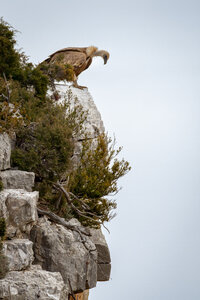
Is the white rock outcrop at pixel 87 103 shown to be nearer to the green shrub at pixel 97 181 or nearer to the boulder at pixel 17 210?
the green shrub at pixel 97 181

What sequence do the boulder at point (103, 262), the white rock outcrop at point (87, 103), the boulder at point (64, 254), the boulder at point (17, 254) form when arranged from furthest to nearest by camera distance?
the white rock outcrop at point (87, 103) → the boulder at point (103, 262) → the boulder at point (64, 254) → the boulder at point (17, 254)

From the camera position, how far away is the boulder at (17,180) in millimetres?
15586

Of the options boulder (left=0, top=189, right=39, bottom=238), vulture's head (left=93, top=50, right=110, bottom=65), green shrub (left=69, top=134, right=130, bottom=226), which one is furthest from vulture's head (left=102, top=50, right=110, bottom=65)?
boulder (left=0, top=189, right=39, bottom=238)

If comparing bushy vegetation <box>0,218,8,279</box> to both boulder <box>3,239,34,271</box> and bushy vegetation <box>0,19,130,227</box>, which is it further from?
bushy vegetation <box>0,19,130,227</box>

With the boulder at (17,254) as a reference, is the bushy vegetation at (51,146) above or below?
above

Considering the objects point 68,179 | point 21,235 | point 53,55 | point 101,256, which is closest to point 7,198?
point 21,235

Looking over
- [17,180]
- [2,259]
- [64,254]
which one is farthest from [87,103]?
[2,259]

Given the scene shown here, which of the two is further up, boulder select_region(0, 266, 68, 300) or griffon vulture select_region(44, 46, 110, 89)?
griffon vulture select_region(44, 46, 110, 89)

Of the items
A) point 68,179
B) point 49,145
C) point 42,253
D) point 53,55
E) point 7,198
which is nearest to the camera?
point 7,198

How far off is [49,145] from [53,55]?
10.8 metres

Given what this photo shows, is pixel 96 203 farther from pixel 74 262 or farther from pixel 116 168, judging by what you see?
pixel 74 262

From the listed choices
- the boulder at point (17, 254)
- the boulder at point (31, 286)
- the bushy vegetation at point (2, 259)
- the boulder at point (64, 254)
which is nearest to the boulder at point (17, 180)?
the boulder at point (64, 254)

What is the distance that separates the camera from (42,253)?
15.5m

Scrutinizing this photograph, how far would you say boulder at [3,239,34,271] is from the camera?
526 inches
